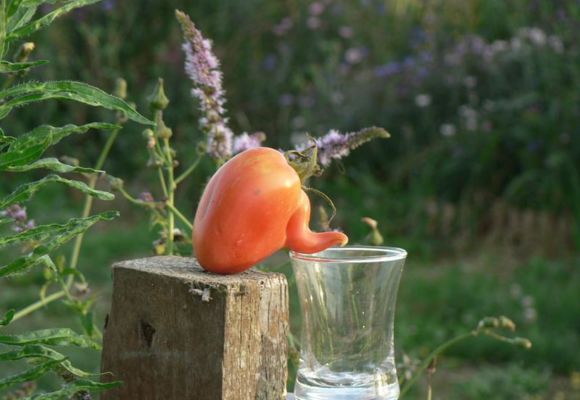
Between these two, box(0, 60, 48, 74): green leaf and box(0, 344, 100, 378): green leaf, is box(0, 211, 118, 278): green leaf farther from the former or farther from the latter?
box(0, 60, 48, 74): green leaf

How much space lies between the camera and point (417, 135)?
610 cm

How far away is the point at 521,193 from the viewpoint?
5406mm

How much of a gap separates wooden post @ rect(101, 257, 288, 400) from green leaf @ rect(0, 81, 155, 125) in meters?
0.25

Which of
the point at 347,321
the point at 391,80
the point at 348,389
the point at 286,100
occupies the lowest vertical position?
the point at 348,389

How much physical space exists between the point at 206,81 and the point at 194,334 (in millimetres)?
484

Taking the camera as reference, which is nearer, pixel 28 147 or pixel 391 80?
pixel 28 147

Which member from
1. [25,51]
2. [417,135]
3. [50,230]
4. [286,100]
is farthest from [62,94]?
[286,100]

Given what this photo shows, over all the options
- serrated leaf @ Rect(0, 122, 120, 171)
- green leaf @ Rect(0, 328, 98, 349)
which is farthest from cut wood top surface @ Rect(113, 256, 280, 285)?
serrated leaf @ Rect(0, 122, 120, 171)

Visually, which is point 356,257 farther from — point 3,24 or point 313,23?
point 313,23

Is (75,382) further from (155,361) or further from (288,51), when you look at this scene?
(288,51)

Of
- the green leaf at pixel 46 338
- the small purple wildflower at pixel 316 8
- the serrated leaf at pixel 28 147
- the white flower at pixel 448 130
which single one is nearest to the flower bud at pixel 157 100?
the serrated leaf at pixel 28 147

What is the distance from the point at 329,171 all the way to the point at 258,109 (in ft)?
3.14

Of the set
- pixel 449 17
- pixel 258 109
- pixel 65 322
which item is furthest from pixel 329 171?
pixel 65 322

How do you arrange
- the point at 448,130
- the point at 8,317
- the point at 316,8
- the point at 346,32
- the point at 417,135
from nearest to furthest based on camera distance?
1. the point at 8,317
2. the point at 448,130
3. the point at 417,135
4. the point at 346,32
5. the point at 316,8
